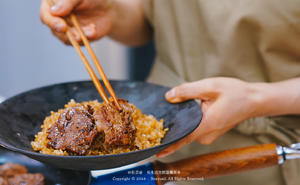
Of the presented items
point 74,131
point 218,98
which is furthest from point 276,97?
point 74,131

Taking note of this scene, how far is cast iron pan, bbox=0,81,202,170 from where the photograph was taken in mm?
852

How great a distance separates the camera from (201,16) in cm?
161

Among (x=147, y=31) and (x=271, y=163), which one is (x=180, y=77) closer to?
(x=147, y=31)

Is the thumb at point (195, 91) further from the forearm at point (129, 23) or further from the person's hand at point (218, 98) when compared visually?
the forearm at point (129, 23)

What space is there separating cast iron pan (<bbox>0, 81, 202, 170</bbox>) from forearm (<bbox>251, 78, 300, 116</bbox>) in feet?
1.06

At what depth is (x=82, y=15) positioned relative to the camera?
1.61m

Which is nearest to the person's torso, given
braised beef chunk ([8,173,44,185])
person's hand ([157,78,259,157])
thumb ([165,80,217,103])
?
person's hand ([157,78,259,157])

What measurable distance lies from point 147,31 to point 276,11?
98 cm

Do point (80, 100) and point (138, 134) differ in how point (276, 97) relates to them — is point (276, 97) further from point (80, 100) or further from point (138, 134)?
point (80, 100)

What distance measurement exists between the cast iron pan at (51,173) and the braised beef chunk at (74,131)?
15 cm

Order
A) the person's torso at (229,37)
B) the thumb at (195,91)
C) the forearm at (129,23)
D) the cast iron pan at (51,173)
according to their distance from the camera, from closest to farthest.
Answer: the cast iron pan at (51,173) < the thumb at (195,91) < the person's torso at (229,37) < the forearm at (129,23)

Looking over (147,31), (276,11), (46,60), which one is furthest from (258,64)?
(46,60)

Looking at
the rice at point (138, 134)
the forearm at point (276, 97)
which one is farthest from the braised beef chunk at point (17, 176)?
the forearm at point (276, 97)

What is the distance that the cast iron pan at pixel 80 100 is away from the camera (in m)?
0.85
